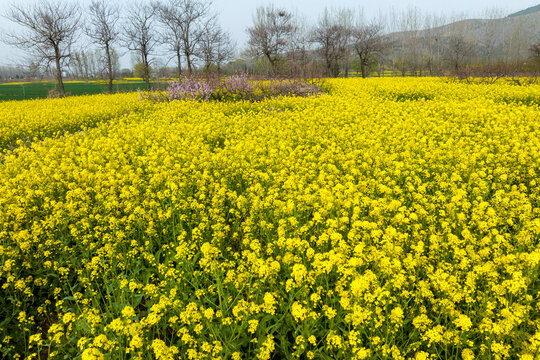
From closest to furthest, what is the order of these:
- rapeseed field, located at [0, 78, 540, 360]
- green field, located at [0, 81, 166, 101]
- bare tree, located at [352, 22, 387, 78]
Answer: rapeseed field, located at [0, 78, 540, 360] → green field, located at [0, 81, 166, 101] → bare tree, located at [352, 22, 387, 78]

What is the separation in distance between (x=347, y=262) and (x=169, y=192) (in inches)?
115

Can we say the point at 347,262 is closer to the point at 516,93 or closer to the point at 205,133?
the point at 205,133

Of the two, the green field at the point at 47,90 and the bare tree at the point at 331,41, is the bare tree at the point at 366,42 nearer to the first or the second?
the bare tree at the point at 331,41

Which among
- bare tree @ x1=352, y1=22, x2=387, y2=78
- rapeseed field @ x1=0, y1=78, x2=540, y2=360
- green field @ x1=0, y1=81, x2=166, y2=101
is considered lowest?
rapeseed field @ x1=0, y1=78, x2=540, y2=360

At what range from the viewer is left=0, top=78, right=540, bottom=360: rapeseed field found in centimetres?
258

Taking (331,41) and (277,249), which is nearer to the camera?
(277,249)

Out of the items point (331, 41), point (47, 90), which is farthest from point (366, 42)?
point (47, 90)

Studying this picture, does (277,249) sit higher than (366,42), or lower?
lower

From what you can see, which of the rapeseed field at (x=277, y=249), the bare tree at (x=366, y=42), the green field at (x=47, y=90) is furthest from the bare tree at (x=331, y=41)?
the rapeseed field at (x=277, y=249)

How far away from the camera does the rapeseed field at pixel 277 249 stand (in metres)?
2.58

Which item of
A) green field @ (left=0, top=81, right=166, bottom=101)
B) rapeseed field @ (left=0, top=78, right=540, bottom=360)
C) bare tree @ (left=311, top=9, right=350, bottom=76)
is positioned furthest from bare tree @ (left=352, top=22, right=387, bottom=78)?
rapeseed field @ (left=0, top=78, right=540, bottom=360)

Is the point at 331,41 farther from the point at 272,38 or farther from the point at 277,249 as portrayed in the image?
the point at 277,249

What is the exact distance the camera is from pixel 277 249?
3.81m

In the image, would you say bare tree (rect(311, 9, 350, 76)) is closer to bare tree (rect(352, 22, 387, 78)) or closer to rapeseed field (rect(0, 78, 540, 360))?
bare tree (rect(352, 22, 387, 78))
